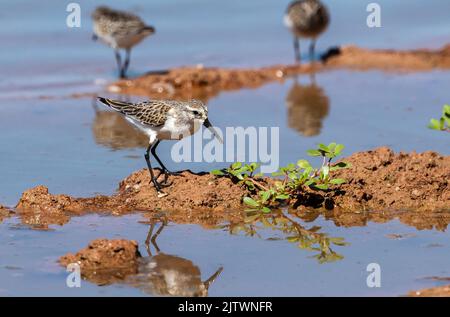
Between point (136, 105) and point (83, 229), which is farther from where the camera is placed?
point (136, 105)

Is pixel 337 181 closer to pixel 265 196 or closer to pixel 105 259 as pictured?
pixel 265 196

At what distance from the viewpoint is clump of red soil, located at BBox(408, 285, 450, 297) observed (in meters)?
6.55

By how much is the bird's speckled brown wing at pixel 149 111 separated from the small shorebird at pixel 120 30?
606cm

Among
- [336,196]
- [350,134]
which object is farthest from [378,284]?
[350,134]

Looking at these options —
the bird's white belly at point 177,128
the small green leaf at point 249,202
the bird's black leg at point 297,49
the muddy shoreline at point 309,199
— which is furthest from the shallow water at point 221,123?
the bird's white belly at point 177,128

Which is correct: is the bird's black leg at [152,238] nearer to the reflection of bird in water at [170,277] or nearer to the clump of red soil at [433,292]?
the reflection of bird in water at [170,277]

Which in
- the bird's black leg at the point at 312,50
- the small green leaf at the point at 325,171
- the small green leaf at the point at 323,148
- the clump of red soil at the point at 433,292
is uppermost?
the bird's black leg at the point at 312,50

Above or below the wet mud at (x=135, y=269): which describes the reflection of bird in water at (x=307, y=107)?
above

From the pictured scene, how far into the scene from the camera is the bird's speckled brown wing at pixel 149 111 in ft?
30.2

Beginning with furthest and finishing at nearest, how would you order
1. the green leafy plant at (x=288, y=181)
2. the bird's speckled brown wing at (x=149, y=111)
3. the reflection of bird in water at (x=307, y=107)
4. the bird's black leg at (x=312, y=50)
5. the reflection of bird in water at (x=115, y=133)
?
the bird's black leg at (x=312, y=50)
the reflection of bird in water at (x=307, y=107)
the reflection of bird in water at (x=115, y=133)
the bird's speckled brown wing at (x=149, y=111)
the green leafy plant at (x=288, y=181)

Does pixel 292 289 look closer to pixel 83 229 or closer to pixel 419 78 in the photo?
pixel 83 229

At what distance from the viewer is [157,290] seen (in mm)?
6777

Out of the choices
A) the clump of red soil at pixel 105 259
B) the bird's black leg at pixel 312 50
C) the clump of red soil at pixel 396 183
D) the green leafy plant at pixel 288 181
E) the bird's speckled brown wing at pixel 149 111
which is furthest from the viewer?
the bird's black leg at pixel 312 50

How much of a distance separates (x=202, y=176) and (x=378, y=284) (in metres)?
2.72
